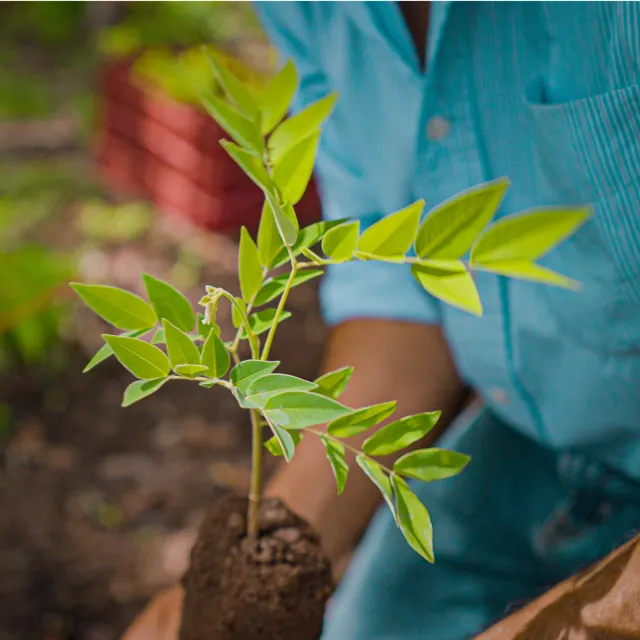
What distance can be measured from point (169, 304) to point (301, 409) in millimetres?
131

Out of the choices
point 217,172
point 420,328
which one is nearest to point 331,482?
point 420,328

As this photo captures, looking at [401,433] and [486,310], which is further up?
[401,433]

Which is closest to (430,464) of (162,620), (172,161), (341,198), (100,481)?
(162,620)

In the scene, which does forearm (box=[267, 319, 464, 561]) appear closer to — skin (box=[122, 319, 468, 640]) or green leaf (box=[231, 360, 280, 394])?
skin (box=[122, 319, 468, 640])

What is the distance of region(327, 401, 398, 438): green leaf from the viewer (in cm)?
53

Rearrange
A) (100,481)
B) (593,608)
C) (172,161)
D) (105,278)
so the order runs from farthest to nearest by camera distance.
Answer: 1. (172,161)
2. (105,278)
3. (100,481)
4. (593,608)

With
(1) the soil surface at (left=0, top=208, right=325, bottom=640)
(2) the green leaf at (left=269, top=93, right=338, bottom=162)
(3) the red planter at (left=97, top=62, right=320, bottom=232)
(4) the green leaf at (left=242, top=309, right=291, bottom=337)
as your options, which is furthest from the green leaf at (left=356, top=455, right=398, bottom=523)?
(3) the red planter at (left=97, top=62, right=320, bottom=232)

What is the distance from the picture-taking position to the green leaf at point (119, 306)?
0.49m

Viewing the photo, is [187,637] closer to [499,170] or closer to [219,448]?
[499,170]

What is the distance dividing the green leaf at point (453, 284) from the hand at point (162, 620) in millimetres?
543

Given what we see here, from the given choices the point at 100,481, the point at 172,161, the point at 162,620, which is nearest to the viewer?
the point at 162,620

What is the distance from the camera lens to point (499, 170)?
87 cm

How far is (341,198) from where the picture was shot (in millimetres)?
1082

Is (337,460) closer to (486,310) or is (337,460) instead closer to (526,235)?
(526,235)
